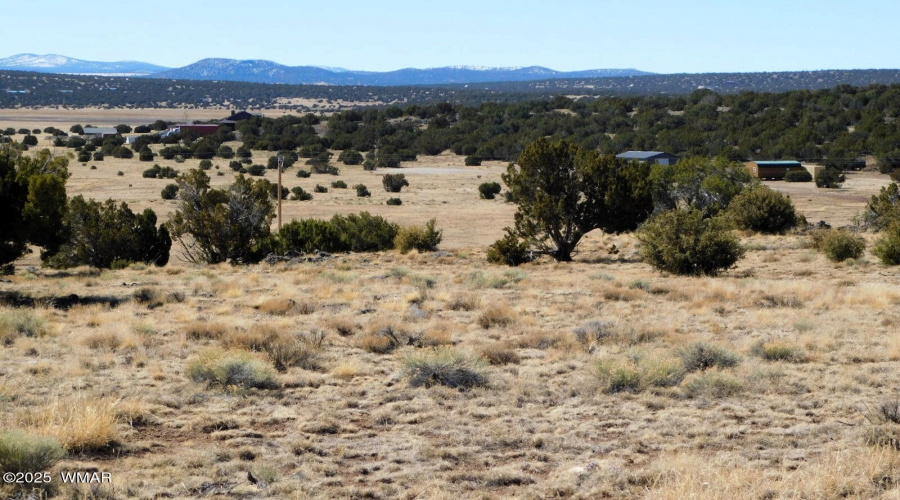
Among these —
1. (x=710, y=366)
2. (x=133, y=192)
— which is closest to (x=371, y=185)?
(x=133, y=192)

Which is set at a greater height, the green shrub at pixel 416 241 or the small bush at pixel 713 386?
the small bush at pixel 713 386

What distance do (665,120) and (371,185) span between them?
5059cm

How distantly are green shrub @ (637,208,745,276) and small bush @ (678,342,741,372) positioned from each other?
12.2 m

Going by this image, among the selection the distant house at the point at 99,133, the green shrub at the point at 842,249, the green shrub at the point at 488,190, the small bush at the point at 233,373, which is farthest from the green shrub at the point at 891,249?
the distant house at the point at 99,133

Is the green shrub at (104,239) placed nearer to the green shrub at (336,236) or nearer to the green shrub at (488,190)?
the green shrub at (336,236)

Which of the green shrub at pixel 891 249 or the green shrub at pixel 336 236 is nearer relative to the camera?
the green shrub at pixel 891 249

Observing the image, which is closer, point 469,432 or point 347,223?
point 469,432

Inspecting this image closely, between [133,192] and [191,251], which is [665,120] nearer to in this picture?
[133,192]

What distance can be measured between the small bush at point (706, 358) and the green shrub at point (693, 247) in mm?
12220

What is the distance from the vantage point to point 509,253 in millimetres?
30547

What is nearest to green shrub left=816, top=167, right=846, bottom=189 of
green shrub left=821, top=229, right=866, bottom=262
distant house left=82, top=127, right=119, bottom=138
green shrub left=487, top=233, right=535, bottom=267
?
green shrub left=821, top=229, right=866, bottom=262

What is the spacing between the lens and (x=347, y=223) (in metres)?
38.7

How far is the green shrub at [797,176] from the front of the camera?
68.4 meters

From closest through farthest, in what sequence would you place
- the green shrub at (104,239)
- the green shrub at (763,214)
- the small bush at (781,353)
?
1. the small bush at (781,353)
2. the green shrub at (104,239)
3. the green shrub at (763,214)
